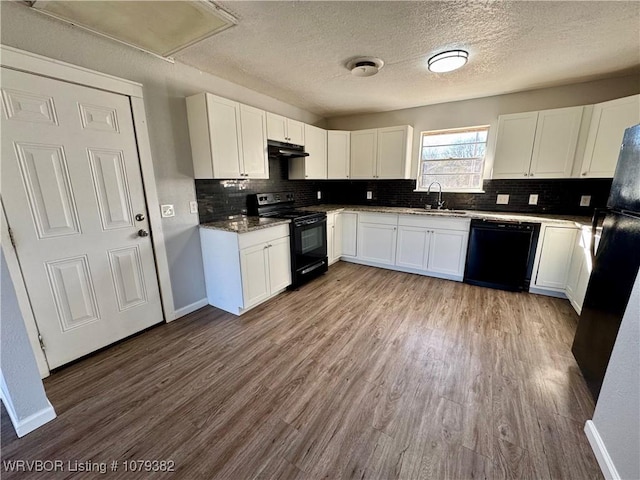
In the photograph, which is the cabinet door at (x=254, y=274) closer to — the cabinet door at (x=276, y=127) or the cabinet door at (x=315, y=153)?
the cabinet door at (x=276, y=127)

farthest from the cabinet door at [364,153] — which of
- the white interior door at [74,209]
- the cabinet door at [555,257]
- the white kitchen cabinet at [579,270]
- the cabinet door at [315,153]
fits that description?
the white interior door at [74,209]

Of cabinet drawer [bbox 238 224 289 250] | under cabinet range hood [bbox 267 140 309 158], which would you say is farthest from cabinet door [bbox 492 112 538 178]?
cabinet drawer [bbox 238 224 289 250]

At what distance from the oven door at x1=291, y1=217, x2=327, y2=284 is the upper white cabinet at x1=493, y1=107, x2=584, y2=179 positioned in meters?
2.46

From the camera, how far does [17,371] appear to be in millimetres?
1398

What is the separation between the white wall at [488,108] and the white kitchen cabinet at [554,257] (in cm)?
96

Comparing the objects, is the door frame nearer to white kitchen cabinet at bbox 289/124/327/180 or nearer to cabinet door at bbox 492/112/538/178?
white kitchen cabinet at bbox 289/124/327/180

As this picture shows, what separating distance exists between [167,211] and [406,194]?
343 cm

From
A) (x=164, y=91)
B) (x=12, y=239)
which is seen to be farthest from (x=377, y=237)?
(x=12, y=239)

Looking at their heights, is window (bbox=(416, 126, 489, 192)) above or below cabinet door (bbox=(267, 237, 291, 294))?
above

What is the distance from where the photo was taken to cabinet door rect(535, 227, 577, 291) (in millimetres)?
2846

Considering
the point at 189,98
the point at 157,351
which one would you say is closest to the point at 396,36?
the point at 189,98

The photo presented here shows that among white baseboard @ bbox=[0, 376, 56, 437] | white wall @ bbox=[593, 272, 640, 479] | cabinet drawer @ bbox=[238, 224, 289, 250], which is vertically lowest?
white baseboard @ bbox=[0, 376, 56, 437]

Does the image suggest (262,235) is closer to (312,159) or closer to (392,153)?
(312,159)

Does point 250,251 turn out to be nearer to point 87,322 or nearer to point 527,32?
point 87,322
